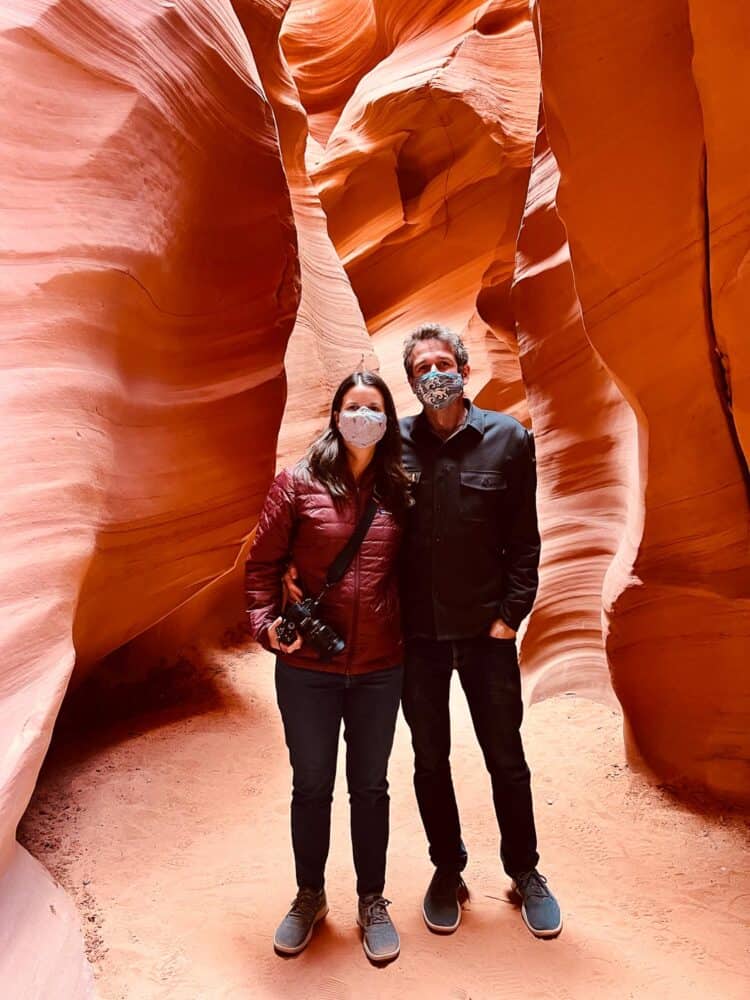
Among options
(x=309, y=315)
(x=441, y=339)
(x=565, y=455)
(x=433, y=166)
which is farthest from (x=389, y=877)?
(x=433, y=166)

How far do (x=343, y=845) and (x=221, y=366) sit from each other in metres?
2.81

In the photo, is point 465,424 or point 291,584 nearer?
point 291,584

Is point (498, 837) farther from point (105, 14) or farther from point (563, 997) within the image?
point (105, 14)

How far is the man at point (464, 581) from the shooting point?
8.50 feet

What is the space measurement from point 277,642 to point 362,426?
31.2 inches

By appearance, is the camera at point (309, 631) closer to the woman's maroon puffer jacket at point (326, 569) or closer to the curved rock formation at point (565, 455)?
the woman's maroon puffer jacket at point (326, 569)

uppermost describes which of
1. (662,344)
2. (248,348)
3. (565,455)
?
(248,348)

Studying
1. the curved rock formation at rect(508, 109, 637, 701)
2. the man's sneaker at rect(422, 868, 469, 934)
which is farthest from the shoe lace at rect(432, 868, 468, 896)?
the curved rock formation at rect(508, 109, 637, 701)

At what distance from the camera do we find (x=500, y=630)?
2.59 meters

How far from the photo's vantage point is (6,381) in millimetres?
2553

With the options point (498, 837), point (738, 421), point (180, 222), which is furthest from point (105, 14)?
point (498, 837)

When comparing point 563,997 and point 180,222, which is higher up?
point 180,222

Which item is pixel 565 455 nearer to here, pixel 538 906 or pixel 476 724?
pixel 476 724

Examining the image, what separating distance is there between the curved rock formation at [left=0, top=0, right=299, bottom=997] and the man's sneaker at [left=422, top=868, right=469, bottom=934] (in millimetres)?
1277
